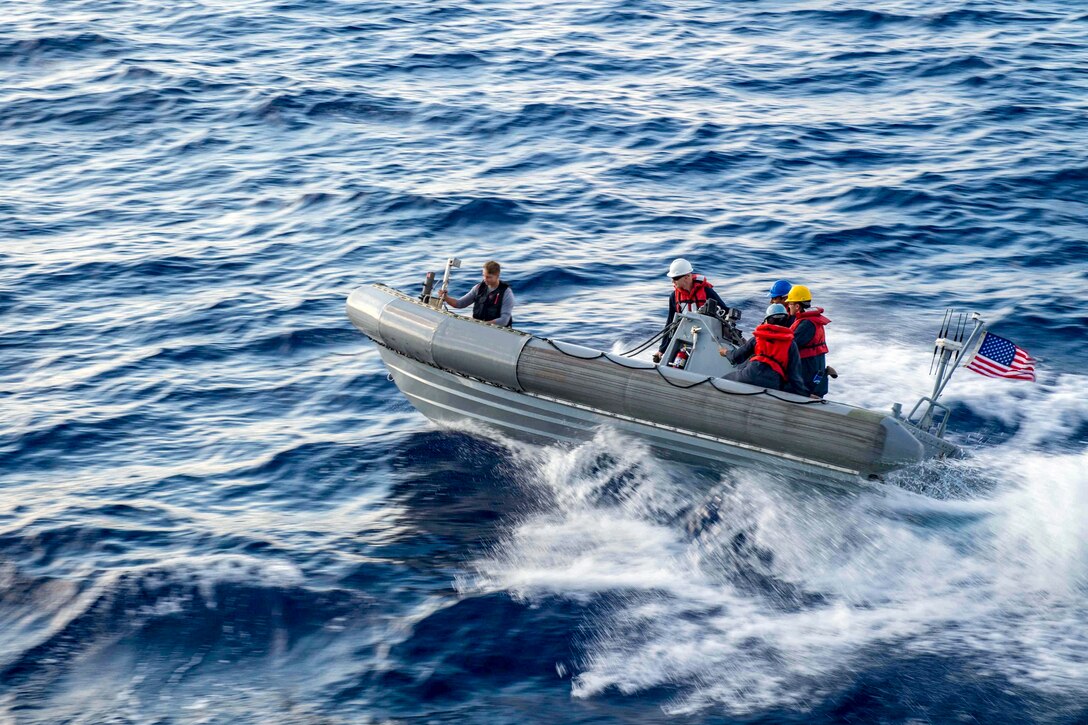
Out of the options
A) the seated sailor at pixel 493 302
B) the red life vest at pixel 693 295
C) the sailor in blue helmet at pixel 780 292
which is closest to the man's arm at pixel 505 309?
the seated sailor at pixel 493 302

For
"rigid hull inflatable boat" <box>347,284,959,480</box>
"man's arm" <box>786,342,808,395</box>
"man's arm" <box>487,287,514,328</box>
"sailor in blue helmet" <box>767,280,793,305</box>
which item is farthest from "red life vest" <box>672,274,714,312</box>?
"man's arm" <box>487,287,514,328</box>

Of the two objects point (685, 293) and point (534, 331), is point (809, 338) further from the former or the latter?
point (534, 331)

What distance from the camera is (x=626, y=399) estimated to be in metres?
9.92

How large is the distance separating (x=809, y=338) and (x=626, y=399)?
5.63ft

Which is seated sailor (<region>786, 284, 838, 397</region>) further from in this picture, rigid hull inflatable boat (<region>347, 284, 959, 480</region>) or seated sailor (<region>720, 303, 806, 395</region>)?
rigid hull inflatable boat (<region>347, 284, 959, 480</region>)

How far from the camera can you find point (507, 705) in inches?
291

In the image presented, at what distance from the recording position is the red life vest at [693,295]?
1107 cm

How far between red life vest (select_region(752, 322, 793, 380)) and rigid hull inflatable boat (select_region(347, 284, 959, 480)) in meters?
0.39

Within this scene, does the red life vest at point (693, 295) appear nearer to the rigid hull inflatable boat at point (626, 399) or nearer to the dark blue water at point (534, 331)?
the rigid hull inflatable boat at point (626, 399)

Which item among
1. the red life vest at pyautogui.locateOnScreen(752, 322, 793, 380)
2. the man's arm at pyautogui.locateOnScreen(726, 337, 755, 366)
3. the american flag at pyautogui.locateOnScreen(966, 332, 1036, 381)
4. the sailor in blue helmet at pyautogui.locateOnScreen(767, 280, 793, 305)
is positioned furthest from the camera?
the sailor in blue helmet at pyautogui.locateOnScreen(767, 280, 793, 305)

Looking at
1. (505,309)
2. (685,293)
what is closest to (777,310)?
(685,293)

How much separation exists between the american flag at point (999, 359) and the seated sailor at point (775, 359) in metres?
1.43

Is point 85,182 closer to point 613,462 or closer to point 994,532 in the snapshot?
point 613,462

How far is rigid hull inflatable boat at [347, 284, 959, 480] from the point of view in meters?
9.16
